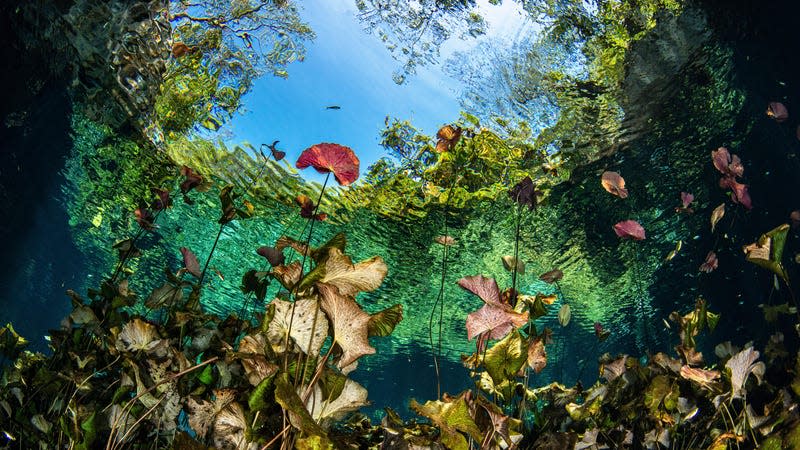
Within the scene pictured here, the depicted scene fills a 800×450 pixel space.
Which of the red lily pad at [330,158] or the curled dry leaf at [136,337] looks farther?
the curled dry leaf at [136,337]

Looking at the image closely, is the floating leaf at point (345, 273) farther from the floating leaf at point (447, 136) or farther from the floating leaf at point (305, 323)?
the floating leaf at point (447, 136)

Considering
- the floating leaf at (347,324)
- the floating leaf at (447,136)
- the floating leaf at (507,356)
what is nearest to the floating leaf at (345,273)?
the floating leaf at (347,324)

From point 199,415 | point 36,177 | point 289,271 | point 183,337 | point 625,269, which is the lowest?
point 199,415

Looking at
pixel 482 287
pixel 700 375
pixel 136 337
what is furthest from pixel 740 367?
pixel 136 337

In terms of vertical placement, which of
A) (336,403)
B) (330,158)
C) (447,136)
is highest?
(447,136)

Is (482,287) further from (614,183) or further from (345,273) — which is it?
(614,183)

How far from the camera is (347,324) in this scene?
0.85 meters

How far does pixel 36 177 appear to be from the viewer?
1251cm

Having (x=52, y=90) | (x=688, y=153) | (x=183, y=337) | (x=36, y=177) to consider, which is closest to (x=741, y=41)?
(x=688, y=153)

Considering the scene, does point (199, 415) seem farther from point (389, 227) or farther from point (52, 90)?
point (52, 90)

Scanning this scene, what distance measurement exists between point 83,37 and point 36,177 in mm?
8084

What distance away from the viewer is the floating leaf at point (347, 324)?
2.70ft

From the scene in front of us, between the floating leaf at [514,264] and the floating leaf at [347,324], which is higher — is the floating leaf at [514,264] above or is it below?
above

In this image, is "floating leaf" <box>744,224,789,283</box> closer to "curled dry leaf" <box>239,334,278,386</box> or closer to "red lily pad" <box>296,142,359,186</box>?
"red lily pad" <box>296,142,359,186</box>
